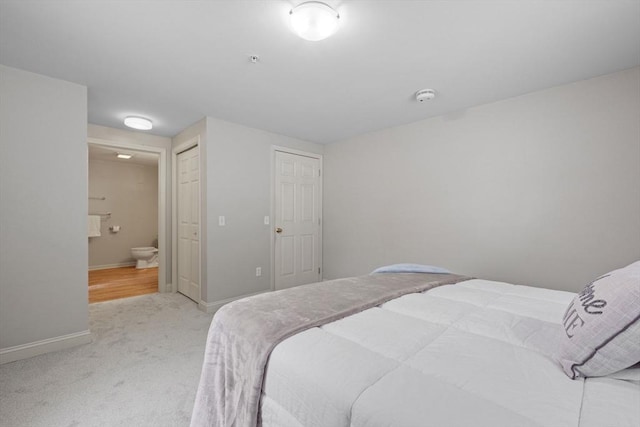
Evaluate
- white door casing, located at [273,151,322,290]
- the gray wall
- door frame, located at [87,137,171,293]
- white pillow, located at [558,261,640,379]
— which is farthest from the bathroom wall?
white pillow, located at [558,261,640,379]

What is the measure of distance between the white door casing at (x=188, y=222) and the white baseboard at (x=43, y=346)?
1259mm

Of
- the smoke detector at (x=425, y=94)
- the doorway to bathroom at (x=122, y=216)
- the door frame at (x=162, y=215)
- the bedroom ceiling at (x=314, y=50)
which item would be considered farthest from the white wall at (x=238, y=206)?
Result: the doorway to bathroom at (x=122, y=216)

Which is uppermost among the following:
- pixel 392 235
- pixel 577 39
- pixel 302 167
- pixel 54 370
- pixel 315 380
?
pixel 577 39

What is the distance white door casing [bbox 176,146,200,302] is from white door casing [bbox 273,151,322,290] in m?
1.05

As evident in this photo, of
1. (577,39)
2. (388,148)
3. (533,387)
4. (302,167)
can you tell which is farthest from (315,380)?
(302,167)

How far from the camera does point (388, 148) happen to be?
3887 millimetres

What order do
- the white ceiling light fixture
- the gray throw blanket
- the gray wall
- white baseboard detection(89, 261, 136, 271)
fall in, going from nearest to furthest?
1. the gray throw blanket
2. the white ceiling light fixture
3. the gray wall
4. white baseboard detection(89, 261, 136, 271)

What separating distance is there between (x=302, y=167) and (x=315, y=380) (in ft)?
12.5

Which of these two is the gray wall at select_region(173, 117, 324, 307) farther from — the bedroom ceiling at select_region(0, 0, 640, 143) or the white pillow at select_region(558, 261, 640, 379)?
the white pillow at select_region(558, 261, 640, 379)

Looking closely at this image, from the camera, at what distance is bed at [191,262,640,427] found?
724 millimetres

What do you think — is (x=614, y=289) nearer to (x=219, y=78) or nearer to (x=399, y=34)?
(x=399, y=34)

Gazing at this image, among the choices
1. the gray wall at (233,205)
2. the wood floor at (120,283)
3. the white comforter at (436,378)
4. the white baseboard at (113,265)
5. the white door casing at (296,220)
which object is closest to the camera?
the white comforter at (436,378)

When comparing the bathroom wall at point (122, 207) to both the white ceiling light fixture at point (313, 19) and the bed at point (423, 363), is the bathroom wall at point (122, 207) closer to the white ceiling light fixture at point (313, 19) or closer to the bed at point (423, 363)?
the white ceiling light fixture at point (313, 19)

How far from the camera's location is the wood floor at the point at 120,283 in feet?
13.4
